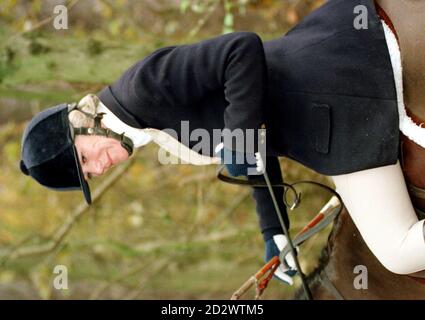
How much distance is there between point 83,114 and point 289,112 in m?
0.51

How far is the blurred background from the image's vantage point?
3.49 meters

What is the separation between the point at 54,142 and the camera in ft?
6.07

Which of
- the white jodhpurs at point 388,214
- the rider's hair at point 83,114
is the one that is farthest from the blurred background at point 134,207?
the white jodhpurs at point 388,214

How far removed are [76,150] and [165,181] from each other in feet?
7.96

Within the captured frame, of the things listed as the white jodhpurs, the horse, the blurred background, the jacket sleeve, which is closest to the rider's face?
the jacket sleeve

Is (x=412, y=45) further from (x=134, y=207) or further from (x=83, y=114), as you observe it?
(x=134, y=207)

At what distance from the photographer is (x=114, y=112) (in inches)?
73.4

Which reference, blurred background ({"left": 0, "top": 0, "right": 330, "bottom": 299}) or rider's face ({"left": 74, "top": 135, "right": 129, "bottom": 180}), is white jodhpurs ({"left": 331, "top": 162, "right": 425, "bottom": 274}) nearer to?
rider's face ({"left": 74, "top": 135, "right": 129, "bottom": 180})

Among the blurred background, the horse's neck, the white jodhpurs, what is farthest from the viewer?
the blurred background

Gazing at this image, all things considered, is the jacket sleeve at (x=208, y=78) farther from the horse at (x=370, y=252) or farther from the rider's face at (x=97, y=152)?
the horse at (x=370, y=252)

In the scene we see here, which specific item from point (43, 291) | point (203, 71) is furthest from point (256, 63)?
point (43, 291)

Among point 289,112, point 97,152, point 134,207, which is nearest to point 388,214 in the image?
point 289,112

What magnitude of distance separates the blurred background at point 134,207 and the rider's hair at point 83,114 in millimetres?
1253
